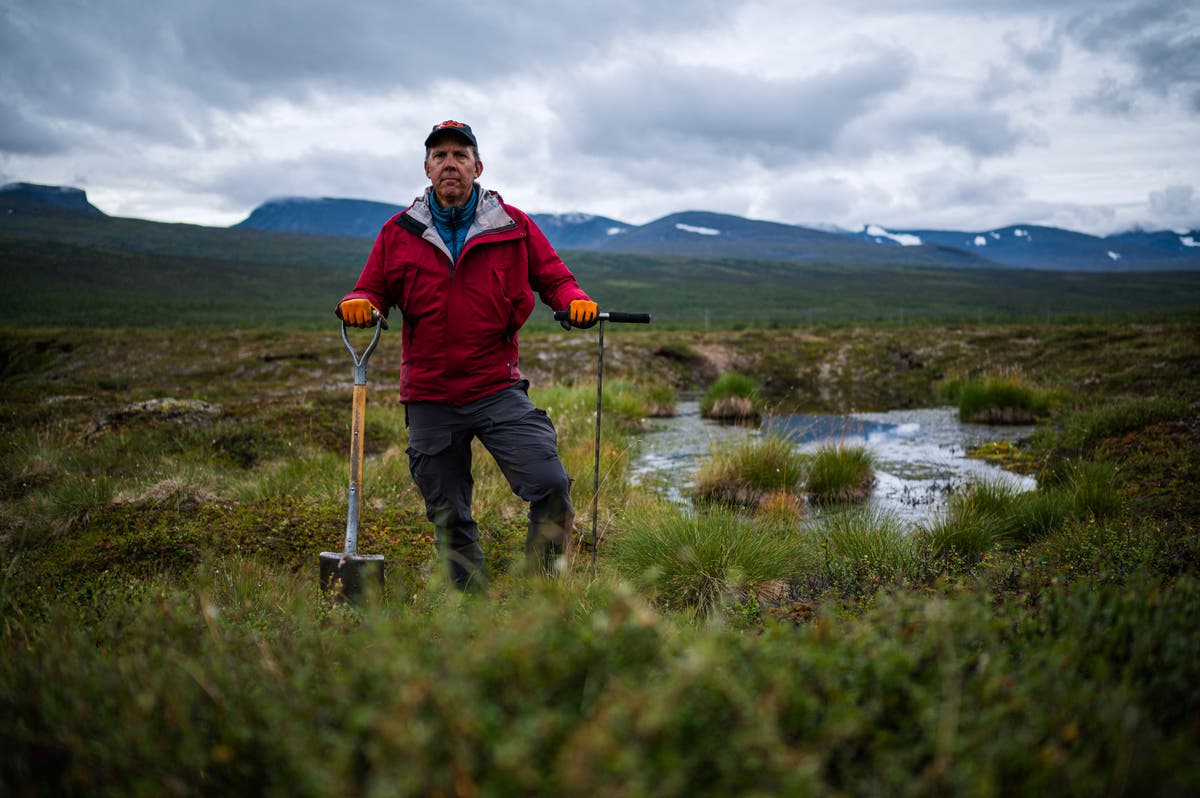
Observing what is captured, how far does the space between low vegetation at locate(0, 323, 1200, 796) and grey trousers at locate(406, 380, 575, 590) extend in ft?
0.84

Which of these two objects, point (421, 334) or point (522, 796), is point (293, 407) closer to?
point (421, 334)

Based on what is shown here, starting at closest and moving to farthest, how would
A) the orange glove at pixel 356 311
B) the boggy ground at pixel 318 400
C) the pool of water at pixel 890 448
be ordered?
the orange glove at pixel 356 311, the boggy ground at pixel 318 400, the pool of water at pixel 890 448

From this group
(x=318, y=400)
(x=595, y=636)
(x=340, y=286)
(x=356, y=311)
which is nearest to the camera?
(x=595, y=636)

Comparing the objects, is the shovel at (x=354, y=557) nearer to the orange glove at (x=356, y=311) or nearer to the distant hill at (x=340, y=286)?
the orange glove at (x=356, y=311)

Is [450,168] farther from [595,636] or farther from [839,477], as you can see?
[839,477]

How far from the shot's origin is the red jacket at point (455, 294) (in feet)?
12.9

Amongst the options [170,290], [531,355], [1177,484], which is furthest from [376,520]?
[170,290]

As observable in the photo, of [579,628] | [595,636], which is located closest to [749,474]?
[579,628]

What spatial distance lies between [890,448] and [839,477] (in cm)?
283

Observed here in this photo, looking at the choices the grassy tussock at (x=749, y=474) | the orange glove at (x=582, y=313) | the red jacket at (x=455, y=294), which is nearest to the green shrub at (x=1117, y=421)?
the grassy tussock at (x=749, y=474)

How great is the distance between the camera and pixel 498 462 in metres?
4.10

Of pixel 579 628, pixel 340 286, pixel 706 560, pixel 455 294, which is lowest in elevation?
pixel 706 560

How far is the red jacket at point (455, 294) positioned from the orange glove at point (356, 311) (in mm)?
113

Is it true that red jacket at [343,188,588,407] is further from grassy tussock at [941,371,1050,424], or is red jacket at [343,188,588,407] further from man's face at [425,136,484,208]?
grassy tussock at [941,371,1050,424]
